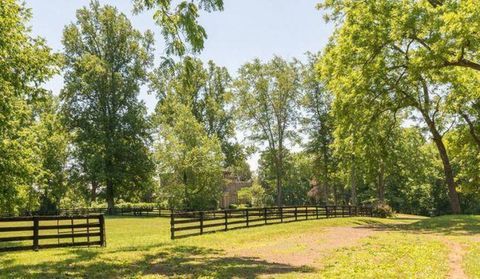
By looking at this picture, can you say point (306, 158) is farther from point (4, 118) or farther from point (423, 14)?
point (4, 118)

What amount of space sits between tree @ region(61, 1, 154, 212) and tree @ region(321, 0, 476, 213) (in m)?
32.4

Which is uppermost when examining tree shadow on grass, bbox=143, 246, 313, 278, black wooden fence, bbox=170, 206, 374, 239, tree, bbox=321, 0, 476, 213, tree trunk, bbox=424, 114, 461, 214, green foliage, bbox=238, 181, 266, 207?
tree, bbox=321, 0, 476, 213

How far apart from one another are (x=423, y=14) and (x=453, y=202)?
950 inches

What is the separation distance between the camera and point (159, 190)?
53.4 meters

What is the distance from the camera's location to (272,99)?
195 feet

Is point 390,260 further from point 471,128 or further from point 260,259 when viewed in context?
point 471,128

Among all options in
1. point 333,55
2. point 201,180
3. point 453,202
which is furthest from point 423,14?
point 201,180

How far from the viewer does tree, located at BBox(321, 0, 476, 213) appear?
66.7 feet

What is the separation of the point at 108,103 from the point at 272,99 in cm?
2206

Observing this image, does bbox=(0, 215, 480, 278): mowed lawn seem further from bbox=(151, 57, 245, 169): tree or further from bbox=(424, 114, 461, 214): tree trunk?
bbox=(151, 57, 245, 169): tree

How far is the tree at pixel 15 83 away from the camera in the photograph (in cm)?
1945

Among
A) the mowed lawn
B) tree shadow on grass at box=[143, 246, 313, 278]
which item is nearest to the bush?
the mowed lawn

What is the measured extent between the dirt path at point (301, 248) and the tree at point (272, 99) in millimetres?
36855

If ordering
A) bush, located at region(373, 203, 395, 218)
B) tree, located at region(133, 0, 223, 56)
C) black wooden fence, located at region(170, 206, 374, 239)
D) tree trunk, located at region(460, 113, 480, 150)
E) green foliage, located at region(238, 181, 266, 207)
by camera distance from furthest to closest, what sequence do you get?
green foliage, located at region(238, 181, 266, 207), bush, located at region(373, 203, 395, 218), tree trunk, located at region(460, 113, 480, 150), black wooden fence, located at region(170, 206, 374, 239), tree, located at region(133, 0, 223, 56)
